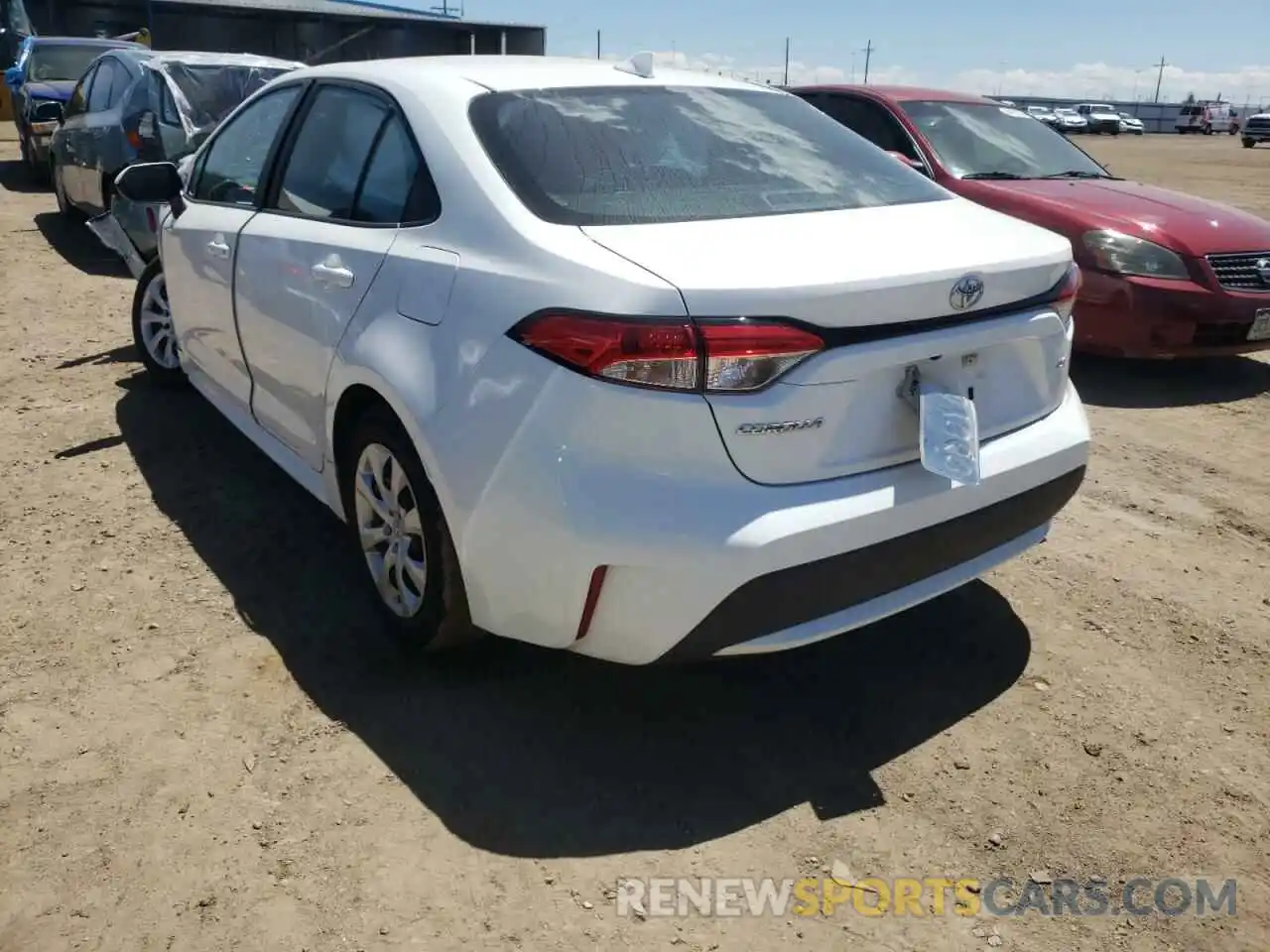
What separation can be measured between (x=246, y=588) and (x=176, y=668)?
0.50m

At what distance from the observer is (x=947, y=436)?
244 cm

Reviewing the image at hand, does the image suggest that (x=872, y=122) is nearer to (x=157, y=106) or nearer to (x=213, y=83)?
(x=213, y=83)

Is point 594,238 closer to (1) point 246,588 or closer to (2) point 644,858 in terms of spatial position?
(2) point 644,858

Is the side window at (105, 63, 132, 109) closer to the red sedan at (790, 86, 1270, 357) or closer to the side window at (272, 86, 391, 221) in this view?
the side window at (272, 86, 391, 221)

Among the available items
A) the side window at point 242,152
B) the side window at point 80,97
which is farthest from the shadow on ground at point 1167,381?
the side window at point 80,97

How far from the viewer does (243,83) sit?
8.02m

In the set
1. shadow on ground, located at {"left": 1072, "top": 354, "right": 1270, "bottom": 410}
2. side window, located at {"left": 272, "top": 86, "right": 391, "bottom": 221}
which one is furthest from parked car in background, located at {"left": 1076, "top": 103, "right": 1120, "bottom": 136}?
side window, located at {"left": 272, "top": 86, "right": 391, "bottom": 221}

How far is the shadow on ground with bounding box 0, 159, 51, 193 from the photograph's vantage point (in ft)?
41.5

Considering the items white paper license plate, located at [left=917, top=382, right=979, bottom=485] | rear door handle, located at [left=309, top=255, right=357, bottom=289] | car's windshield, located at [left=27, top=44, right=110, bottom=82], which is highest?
car's windshield, located at [left=27, top=44, right=110, bottom=82]

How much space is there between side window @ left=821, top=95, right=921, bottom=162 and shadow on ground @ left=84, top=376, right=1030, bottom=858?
13.2 feet

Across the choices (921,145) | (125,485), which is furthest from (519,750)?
(921,145)

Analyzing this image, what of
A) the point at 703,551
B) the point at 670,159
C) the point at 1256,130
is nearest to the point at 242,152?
the point at 670,159

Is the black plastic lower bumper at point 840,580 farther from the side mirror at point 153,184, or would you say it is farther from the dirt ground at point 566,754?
the side mirror at point 153,184

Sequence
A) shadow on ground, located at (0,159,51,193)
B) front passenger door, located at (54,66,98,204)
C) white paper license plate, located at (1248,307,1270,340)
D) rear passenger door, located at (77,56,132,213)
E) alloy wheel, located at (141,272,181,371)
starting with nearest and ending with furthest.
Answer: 1. alloy wheel, located at (141,272,181,371)
2. white paper license plate, located at (1248,307,1270,340)
3. rear passenger door, located at (77,56,132,213)
4. front passenger door, located at (54,66,98,204)
5. shadow on ground, located at (0,159,51,193)
